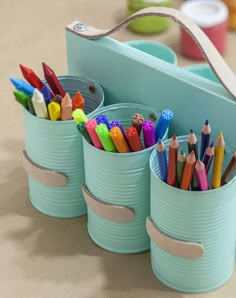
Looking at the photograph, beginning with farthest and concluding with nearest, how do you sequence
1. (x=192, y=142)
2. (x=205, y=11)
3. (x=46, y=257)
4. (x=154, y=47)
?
(x=205, y=11) < (x=154, y=47) < (x=46, y=257) < (x=192, y=142)

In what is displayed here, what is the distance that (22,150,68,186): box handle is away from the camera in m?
0.67

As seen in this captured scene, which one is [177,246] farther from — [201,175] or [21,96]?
[21,96]

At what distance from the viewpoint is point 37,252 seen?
0.65 meters

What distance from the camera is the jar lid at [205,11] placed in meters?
0.95

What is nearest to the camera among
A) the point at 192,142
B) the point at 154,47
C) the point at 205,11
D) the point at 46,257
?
the point at 192,142

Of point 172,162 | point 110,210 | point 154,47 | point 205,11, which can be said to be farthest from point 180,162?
point 205,11

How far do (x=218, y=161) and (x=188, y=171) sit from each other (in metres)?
0.03

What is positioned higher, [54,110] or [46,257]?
[54,110]

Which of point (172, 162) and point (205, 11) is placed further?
point (205, 11)

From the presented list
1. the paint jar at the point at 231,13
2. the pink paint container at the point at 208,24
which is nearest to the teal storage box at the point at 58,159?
the pink paint container at the point at 208,24

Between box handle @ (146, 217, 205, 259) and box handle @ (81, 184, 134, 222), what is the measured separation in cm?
4

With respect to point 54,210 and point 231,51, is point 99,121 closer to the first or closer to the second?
point 54,210

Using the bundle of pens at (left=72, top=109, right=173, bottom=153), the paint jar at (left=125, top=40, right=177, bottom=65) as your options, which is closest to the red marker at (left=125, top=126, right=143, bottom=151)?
the bundle of pens at (left=72, top=109, right=173, bottom=153)

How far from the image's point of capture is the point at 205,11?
992 mm
